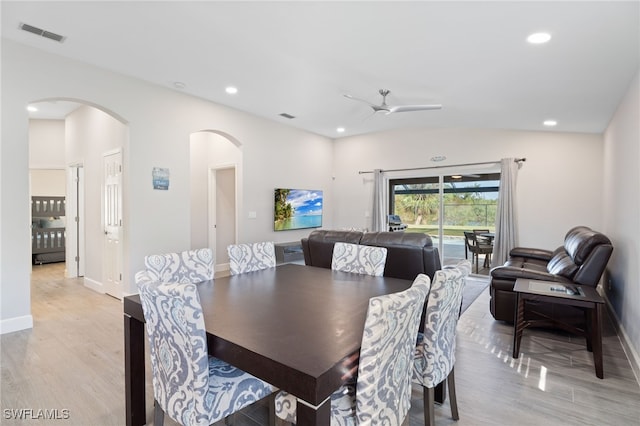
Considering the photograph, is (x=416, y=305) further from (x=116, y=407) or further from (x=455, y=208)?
(x=455, y=208)

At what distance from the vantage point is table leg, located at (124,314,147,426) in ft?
6.23

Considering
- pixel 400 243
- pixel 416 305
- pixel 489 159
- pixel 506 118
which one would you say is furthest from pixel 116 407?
pixel 489 159

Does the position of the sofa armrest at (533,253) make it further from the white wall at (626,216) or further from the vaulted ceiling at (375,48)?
the vaulted ceiling at (375,48)

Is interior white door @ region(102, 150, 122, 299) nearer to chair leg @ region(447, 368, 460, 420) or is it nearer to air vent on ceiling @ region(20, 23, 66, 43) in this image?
air vent on ceiling @ region(20, 23, 66, 43)

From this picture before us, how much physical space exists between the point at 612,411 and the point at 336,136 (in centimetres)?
666

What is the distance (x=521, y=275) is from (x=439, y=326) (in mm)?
2228

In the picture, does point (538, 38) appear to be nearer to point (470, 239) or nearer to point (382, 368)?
point (382, 368)

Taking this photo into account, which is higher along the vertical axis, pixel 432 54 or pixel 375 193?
pixel 432 54

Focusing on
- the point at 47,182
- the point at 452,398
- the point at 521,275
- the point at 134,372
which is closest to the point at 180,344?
the point at 134,372

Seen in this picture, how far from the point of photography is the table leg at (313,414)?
3.64 feet

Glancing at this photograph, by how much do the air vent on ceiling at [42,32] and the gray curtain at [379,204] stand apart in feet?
18.7

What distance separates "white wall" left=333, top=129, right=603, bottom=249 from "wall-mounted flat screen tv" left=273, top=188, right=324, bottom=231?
217 centimetres

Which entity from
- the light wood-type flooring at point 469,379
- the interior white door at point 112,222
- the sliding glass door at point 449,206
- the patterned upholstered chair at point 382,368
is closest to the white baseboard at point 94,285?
the interior white door at point 112,222

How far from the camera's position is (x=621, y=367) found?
2.69 m
